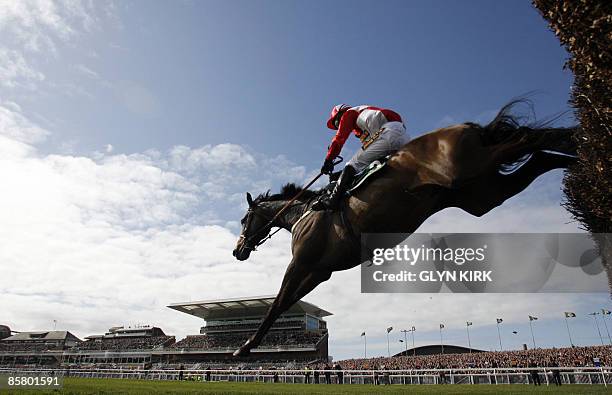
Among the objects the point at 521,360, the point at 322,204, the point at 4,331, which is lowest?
the point at 521,360

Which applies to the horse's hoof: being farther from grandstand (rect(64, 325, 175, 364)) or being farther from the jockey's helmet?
grandstand (rect(64, 325, 175, 364))

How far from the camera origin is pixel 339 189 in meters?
4.71

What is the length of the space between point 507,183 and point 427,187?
2.60ft

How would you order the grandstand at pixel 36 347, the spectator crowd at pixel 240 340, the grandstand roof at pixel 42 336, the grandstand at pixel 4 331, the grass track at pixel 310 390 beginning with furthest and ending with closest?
1. the grandstand at pixel 4 331
2. the grandstand roof at pixel 42 336
3. the grandstand at pixel 36 347
4. the spectator crowd at pixel 240 340
5. the grass track at pixel 310 390

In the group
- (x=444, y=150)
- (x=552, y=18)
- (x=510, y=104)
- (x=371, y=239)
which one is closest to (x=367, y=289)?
(x=371, y=239)

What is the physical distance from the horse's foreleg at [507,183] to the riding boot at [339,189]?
117cm

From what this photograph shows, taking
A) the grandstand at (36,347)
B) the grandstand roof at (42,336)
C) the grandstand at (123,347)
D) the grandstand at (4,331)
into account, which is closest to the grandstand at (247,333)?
the grandstand at (123,347)

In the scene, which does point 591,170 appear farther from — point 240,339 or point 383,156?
point 240,339

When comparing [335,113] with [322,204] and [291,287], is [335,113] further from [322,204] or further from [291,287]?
[291,287]

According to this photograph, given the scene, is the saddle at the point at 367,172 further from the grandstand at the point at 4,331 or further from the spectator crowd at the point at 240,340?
the grandstand at the point at 4,331

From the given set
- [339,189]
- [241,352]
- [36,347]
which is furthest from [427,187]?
[36,347]

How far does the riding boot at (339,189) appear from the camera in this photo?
15.5 feet

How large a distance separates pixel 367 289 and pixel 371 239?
46.4 inches

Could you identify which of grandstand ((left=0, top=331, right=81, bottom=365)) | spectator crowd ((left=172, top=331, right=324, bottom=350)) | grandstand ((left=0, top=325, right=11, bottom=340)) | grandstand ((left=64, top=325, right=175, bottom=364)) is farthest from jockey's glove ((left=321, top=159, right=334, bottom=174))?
grandstand ((left=0, top=325, right=11, bottom=340))
